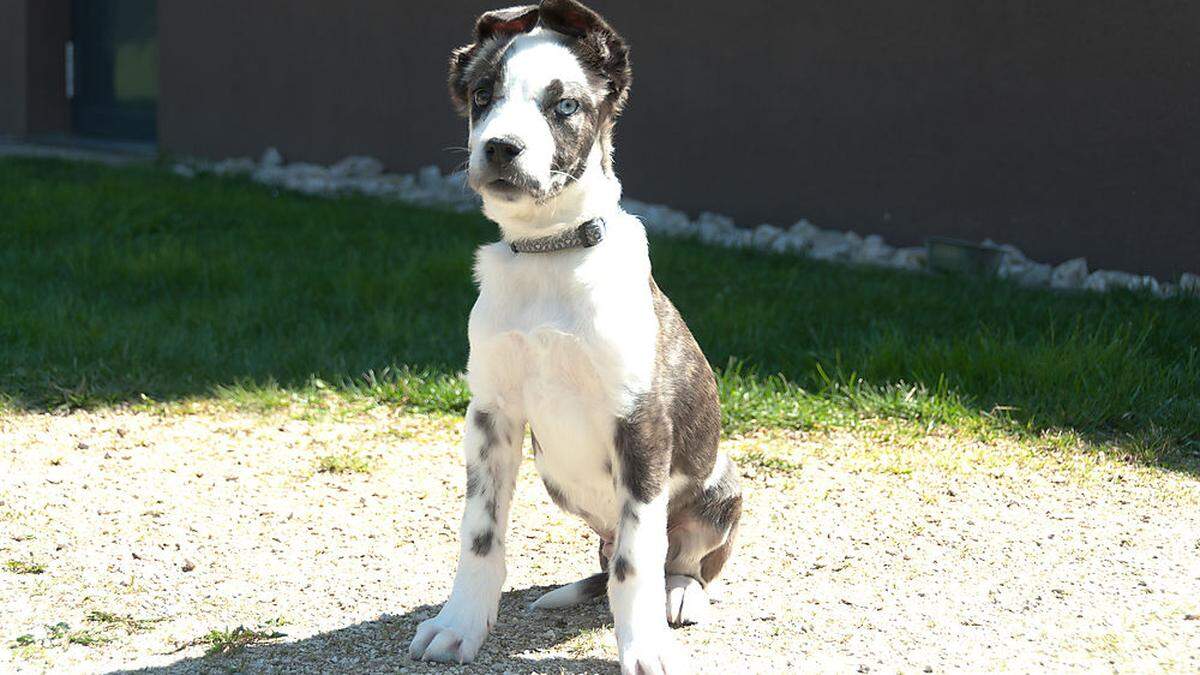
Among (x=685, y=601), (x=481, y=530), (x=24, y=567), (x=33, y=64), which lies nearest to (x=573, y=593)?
(x=685, y=601)

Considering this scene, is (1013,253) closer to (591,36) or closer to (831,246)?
(831,246)

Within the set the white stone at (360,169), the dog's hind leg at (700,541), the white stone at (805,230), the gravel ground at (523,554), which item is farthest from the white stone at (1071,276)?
the white stone at (360,169)

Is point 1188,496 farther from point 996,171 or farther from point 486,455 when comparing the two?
point 996,171

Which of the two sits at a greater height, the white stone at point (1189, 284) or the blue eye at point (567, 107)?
the blue eye at point (567, 107)

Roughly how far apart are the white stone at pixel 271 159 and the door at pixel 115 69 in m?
2.06

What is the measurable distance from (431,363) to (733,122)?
4077mm

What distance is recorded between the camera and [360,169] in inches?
466

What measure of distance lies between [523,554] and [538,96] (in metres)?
1.69

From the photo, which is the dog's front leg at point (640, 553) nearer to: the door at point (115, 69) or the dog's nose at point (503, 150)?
the dog's nose at point (503, 150)

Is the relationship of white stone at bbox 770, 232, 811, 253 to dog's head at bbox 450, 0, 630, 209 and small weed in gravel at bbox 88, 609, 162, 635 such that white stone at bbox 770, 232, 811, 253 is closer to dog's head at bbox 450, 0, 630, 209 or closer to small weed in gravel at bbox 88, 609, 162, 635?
dog's head at bbox 450, 0, 630, 209

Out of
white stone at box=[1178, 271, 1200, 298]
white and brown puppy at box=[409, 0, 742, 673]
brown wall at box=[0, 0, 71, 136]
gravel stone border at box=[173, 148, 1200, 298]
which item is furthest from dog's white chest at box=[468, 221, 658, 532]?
brown wall at box=[0, 0, 71, 136]

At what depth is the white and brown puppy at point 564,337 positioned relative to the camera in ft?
11.1

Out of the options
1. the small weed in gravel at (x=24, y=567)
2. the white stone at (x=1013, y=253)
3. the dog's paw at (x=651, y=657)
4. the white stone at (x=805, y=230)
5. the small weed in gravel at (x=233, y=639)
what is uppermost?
the white stone at (x=1013, y=253)

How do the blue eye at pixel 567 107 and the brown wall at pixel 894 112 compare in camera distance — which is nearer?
the blue eye at pixel 567 107
